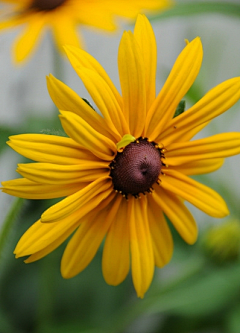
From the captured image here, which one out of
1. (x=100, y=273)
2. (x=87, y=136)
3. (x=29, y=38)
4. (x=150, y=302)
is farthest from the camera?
(x=100, y=273)

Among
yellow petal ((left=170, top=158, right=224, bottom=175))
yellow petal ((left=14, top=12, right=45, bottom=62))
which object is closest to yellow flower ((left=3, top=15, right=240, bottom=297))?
yellow petal ((left=170, top=158, right=224, bottom=175))

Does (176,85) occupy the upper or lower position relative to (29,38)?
lower

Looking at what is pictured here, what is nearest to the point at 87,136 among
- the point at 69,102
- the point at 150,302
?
the point at 69,102

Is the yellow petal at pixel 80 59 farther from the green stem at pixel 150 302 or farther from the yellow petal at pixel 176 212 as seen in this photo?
the green stem at pixel 150 302

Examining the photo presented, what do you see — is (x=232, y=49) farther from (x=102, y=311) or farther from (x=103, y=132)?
(x=103, y=132)

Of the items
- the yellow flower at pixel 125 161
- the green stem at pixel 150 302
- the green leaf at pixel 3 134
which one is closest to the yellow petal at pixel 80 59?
the yellow flower at pixel 125 161

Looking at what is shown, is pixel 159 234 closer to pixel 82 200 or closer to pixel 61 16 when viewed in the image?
pixel 82 200
